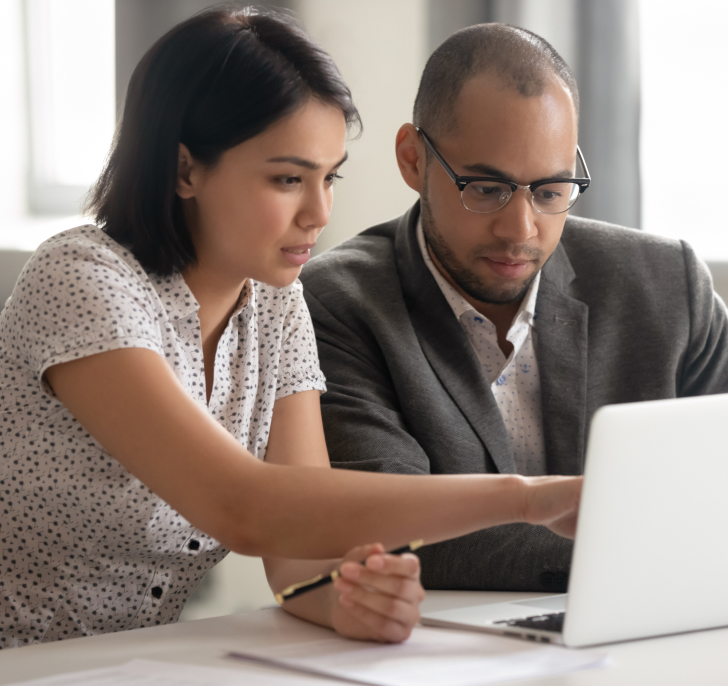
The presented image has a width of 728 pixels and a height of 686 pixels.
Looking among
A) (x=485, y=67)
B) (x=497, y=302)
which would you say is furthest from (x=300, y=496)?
(x=485, y=67)

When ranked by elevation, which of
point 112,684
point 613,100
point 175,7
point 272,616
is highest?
point 175,7

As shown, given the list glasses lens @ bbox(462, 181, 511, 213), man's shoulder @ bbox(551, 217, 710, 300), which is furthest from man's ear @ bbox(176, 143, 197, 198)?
man's shoulder @ bbox(551, 217, 710, 300)

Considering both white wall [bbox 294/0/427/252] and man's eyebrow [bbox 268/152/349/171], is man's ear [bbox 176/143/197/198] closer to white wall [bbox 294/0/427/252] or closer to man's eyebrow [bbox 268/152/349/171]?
man's eyebrow [bbox 268/152/349/171]

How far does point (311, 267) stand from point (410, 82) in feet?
4.65

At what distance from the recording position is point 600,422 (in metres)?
0.70

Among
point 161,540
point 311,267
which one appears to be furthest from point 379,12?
point 161,540

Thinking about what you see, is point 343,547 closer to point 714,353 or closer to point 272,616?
point 272,616

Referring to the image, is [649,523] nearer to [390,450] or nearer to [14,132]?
[390,450]

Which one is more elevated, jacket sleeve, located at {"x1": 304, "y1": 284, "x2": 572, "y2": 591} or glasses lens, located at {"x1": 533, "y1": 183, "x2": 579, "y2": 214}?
glasses lens, located at {"x1": 533, "y1": 183, "x2": 579, "y2": 214}

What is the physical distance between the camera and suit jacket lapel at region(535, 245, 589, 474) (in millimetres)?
1438

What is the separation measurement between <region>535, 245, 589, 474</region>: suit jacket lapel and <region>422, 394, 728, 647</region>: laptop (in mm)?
641

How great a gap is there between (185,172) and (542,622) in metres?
0.65

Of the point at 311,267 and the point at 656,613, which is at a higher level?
the point at 311,267

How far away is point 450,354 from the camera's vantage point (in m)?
1.45
